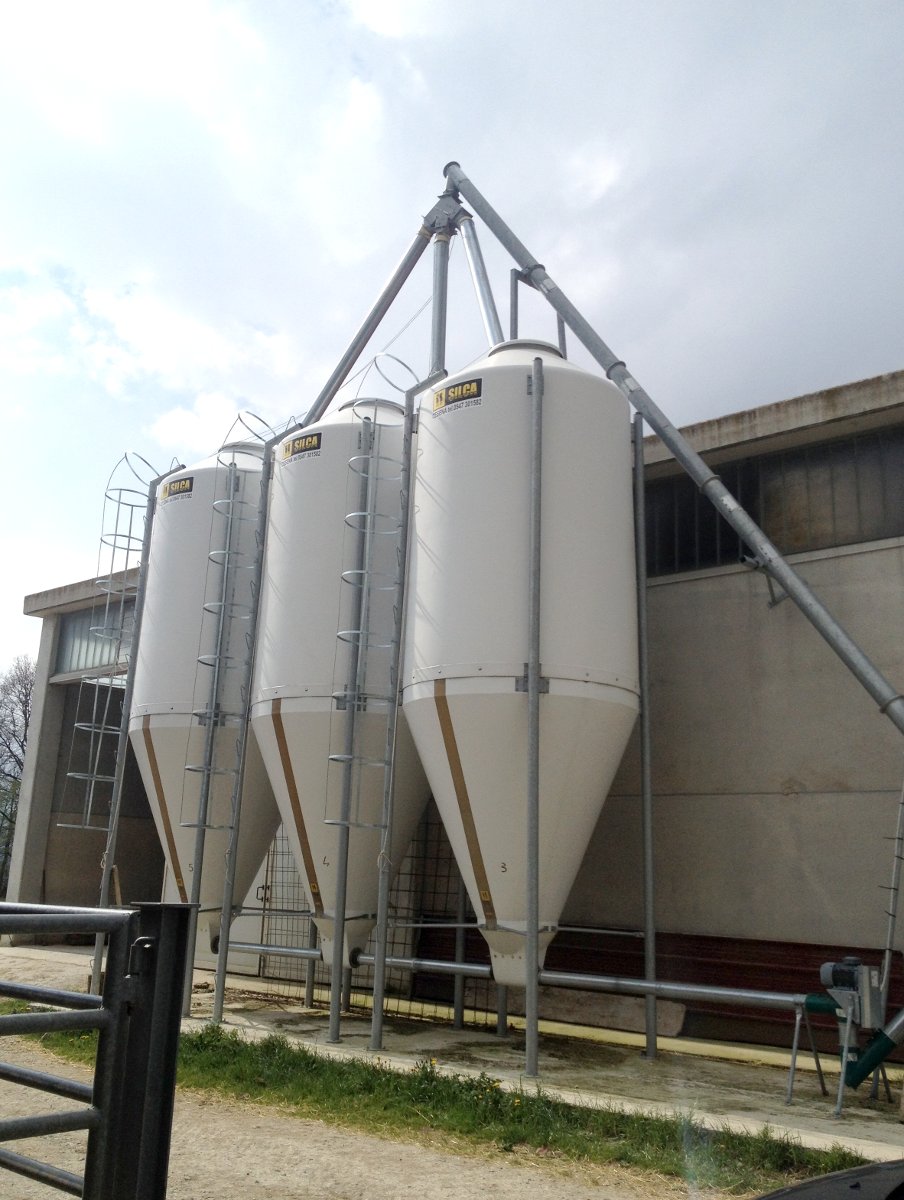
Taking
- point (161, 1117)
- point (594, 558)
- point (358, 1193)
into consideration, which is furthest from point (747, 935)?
point (161, 1117)

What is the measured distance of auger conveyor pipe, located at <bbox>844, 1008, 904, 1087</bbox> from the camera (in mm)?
8227

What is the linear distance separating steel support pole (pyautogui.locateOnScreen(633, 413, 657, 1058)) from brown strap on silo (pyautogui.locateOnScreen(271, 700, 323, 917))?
3.73m

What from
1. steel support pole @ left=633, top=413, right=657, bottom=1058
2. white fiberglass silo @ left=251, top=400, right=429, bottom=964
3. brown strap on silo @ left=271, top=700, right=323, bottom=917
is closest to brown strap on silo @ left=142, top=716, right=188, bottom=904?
white fiberglass silo @ left=251, top=400, right=429, bottom=964

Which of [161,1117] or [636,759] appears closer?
[161,1117]

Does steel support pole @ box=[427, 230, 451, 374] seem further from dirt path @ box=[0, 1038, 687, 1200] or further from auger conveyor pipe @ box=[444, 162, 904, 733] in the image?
dirt path @ box=[0, 1038, 687, 1200]

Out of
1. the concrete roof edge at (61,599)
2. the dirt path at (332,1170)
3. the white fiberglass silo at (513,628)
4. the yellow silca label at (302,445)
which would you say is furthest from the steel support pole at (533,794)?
the concrete roof edge at (61,599)

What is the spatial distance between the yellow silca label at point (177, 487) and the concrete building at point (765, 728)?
634 centimetres

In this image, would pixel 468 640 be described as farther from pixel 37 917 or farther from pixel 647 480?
pixel 37 917

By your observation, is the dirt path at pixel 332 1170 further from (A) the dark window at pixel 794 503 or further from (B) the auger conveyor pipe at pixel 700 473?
(A) the dark window at pixel 794 503

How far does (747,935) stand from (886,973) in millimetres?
2199

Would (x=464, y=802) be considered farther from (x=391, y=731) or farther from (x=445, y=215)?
(x=445, y=215)

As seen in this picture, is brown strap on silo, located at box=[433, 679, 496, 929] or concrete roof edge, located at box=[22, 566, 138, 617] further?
concrete roof edge, located at box=[22, 566, 138, 617]

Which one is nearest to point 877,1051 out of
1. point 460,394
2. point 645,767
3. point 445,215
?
point 645,767

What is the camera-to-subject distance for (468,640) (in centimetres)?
991
